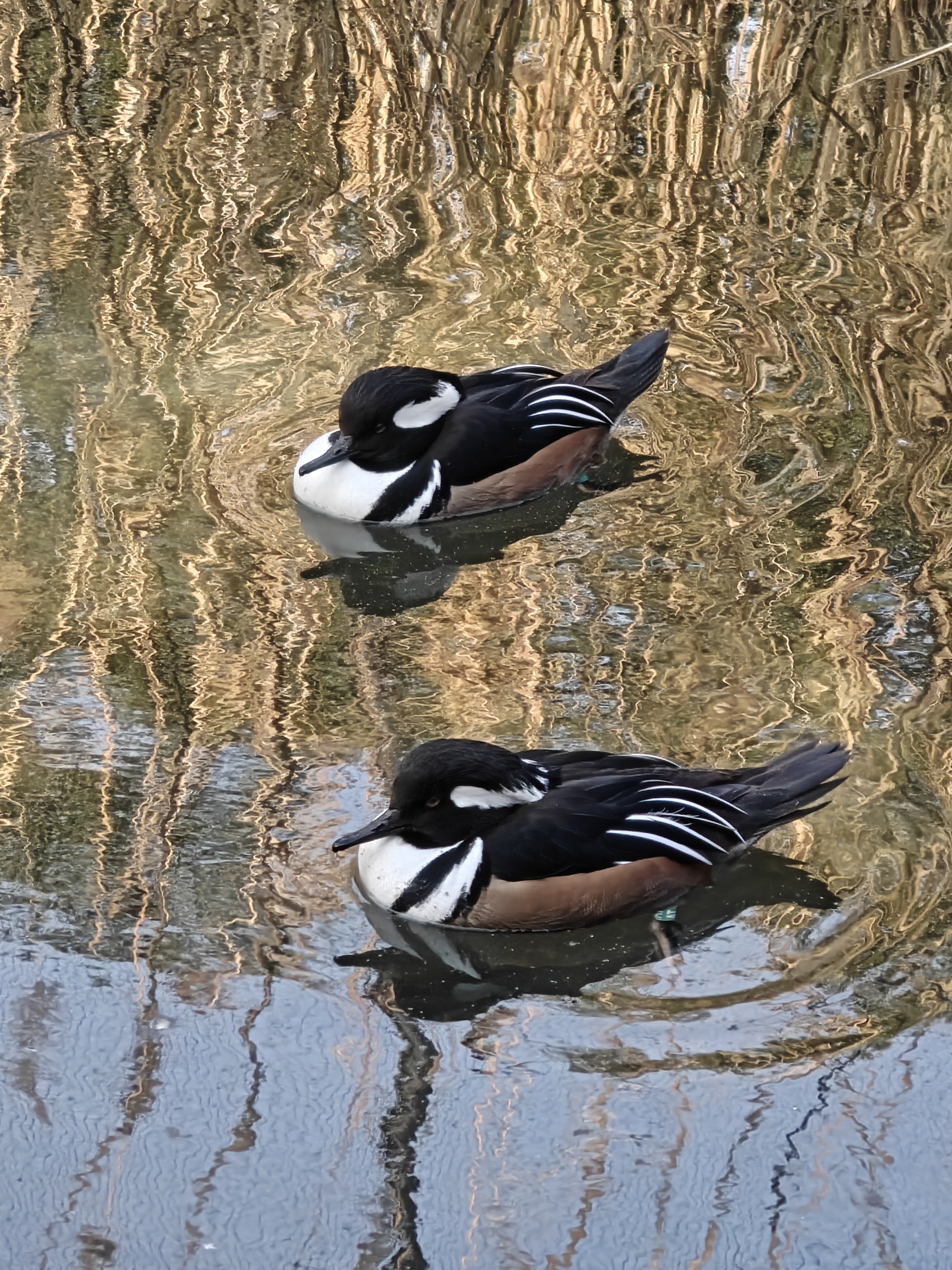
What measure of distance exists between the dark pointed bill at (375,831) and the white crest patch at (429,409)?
278 cm

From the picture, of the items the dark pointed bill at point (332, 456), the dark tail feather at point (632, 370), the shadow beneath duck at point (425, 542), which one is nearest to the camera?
the shadow beneath duck at point (425, 542)

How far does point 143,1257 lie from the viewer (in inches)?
156

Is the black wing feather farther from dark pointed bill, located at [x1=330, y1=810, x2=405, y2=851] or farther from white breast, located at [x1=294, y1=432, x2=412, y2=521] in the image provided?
white breast, located at [x1=294, y1=432, x2=412, y2=521]

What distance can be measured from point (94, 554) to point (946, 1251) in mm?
4347

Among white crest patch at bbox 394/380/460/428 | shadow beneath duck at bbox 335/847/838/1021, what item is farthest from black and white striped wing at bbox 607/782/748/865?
white crest patch at bbox 394/380/460/428

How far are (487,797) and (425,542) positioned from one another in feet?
8.75

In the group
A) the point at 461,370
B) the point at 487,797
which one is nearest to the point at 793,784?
the point at 487,797

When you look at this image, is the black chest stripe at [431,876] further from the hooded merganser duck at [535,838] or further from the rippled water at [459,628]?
the rippled water at [459,628]

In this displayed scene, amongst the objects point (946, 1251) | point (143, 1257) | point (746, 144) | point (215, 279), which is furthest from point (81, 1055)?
point (746, 144)

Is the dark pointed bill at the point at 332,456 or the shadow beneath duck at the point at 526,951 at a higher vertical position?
the dark pointed bill at the point at 332,456

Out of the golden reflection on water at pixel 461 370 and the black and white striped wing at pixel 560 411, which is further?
the black and white striped wing at pixel 560 411

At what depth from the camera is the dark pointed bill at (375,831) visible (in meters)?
4.95

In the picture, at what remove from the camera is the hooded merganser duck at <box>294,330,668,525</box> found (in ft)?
24.1

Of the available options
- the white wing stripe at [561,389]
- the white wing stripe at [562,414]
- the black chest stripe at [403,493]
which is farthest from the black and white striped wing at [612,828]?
the white wing stripe at [561,389]
